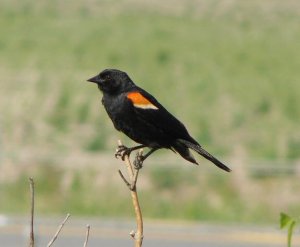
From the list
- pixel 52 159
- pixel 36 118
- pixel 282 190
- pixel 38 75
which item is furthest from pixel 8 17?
pixel 282 190

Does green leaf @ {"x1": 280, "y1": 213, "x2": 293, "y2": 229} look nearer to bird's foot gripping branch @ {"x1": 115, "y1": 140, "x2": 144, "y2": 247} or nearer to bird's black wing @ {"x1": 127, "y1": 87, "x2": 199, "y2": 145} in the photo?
bird's foot gripping branch @ {"x1": 115, "y1": 140, "x2": 144, "y2": 247}

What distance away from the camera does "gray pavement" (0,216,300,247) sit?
15.8 m

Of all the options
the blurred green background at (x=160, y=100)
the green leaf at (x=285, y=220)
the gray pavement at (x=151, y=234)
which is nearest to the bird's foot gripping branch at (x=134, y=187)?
the green leaf at (x=285, y=220)

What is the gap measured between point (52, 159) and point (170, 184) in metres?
2.05

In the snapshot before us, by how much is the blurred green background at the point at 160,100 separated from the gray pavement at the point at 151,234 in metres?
0.93

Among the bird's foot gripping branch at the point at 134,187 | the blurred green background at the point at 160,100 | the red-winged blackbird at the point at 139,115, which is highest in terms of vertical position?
the blurred green background at the point at 160,100

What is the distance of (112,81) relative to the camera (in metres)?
3.50

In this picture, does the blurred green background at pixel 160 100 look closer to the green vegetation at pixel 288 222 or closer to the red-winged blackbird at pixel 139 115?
the red-winged blackbird at pixel 139 115

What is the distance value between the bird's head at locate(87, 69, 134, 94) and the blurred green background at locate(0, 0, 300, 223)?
554 inches

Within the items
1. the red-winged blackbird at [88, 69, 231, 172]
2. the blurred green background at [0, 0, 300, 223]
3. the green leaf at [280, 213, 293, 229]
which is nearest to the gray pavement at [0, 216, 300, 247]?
the blurred green background at [0, 0, 300, 223]

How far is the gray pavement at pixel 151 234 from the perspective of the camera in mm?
15789

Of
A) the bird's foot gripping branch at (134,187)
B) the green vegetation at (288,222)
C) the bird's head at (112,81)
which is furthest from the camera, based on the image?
the bird's head at (112,81)

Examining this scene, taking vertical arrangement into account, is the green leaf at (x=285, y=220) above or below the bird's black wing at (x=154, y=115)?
below

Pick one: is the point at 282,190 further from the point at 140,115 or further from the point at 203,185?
the point at 140,115
